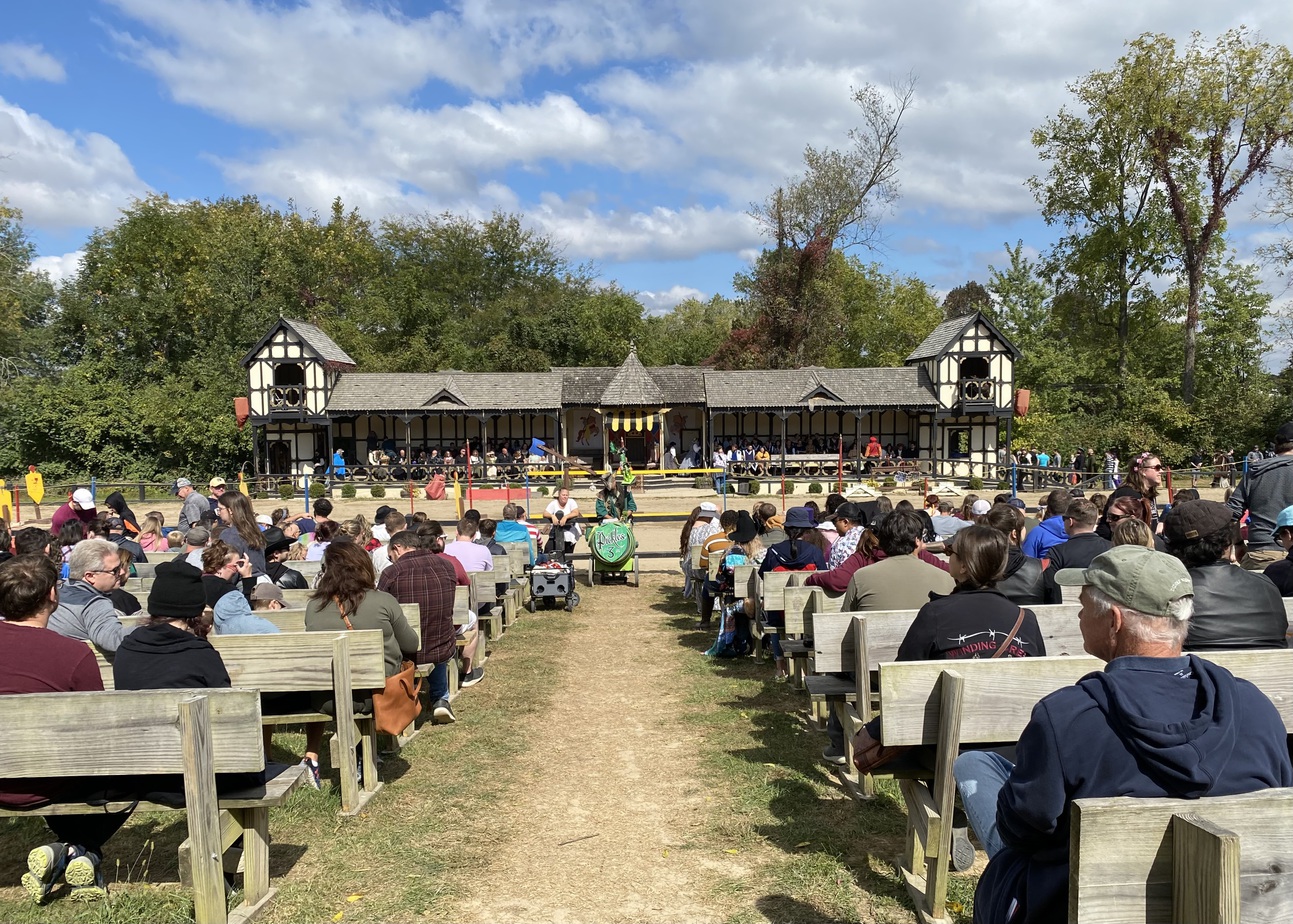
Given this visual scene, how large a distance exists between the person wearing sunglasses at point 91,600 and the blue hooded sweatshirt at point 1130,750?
5.04 meters

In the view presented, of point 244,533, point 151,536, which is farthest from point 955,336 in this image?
point 244,533

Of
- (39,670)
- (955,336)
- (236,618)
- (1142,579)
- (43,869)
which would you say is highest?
(955,336)

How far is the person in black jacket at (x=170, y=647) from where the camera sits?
4121 mm

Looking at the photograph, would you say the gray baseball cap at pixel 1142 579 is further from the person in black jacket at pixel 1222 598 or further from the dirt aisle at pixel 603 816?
the dirt aisle at pixel 603 816

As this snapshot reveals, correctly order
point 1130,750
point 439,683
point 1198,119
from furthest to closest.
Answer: point 1198,119 → point 439,683 → point 1130,750

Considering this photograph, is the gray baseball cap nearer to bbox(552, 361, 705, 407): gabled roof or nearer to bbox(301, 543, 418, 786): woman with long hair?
bbox(301, 543, 418, 786): woman with long hair

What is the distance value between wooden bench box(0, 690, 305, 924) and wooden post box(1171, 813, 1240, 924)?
3.23 m

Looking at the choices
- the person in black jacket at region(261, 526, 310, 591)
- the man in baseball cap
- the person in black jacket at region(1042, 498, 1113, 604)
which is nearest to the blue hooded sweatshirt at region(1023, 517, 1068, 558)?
the person in black jacket at region(1042, 498, 1113, 604)

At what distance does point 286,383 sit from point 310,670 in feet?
119

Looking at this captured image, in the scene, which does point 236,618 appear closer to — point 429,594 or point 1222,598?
point 429,594

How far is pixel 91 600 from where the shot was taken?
5434 mm

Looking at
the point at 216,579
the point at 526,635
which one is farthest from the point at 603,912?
the point at 526,635

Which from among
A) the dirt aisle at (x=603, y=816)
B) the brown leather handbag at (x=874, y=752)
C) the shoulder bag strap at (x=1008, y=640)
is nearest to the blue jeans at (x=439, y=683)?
the dirt aisle at (x=603, y=816)

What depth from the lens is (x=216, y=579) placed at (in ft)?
19.8
